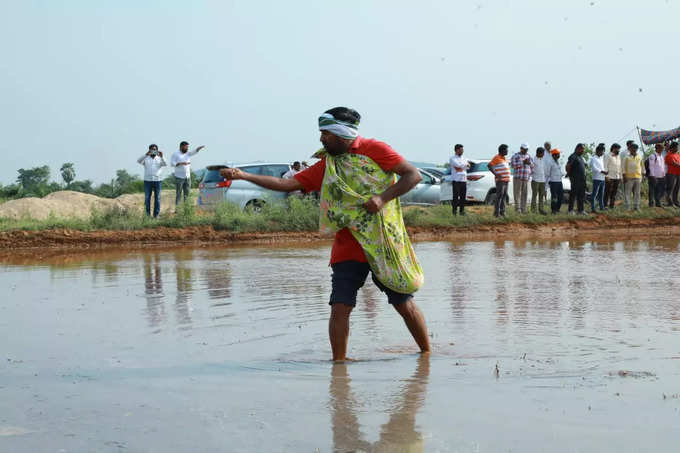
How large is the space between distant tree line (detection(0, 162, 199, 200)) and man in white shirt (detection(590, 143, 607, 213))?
18.6 metres

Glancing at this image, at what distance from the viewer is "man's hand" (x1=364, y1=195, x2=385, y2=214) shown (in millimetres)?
5410

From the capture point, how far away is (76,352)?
253 inches

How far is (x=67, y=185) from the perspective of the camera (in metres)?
48.0

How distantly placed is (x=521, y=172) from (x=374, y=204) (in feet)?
51.4

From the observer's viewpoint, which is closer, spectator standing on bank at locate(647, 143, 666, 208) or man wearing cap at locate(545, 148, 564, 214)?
man wearing cap at locate(545, 148, 564, 214)

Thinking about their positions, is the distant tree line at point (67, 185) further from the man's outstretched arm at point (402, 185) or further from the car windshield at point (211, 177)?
the man's outstretched arm at point (402, 185)

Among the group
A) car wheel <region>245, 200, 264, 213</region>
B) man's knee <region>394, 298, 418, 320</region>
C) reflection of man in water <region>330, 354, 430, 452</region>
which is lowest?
reflection of man in water <region>330, 354, 430, 452</region>

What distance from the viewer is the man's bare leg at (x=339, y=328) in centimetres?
568

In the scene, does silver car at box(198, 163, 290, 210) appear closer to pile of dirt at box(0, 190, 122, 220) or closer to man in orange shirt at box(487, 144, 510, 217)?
man in orange shirt at box(487, 144, 510, 217)

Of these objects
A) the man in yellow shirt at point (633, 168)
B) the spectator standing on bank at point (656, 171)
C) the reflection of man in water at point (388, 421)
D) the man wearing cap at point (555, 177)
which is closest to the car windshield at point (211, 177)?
the man wearing cap at point (555, 177)

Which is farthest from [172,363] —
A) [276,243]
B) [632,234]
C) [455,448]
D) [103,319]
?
[632,234]

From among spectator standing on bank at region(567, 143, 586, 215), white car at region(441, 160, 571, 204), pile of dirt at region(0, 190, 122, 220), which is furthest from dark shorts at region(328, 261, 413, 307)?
pile of dirt at region(0, 190, 122, 220)

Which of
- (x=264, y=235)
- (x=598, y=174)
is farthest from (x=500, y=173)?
(x=264, y=235)

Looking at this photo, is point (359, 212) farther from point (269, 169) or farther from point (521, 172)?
point (269, 169)
